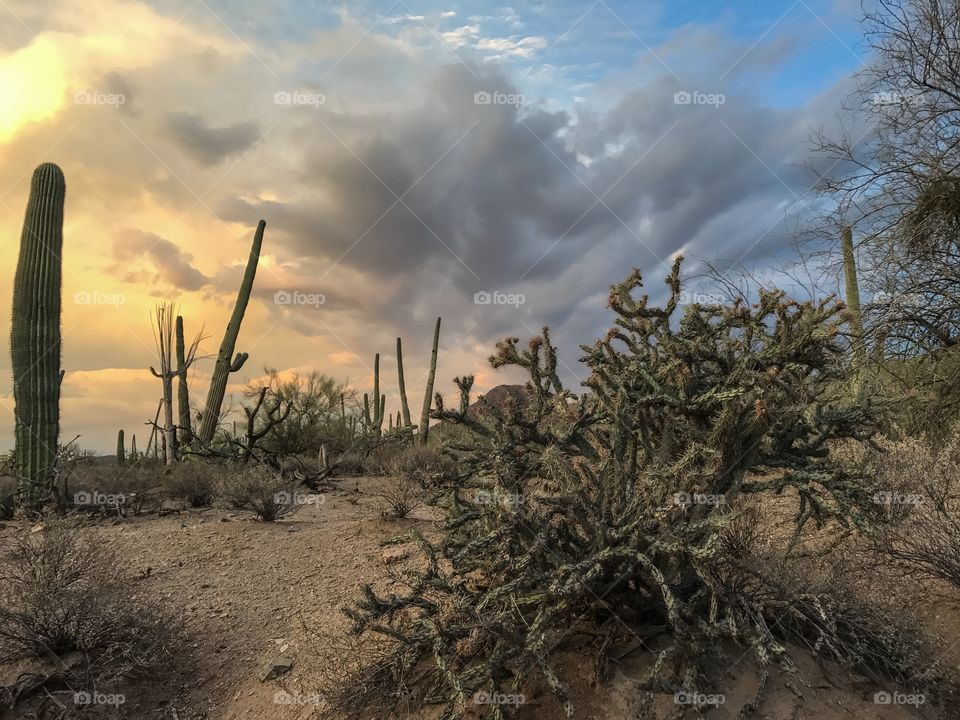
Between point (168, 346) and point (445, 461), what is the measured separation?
25.6 feet

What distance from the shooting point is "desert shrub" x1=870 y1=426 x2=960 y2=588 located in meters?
5.53

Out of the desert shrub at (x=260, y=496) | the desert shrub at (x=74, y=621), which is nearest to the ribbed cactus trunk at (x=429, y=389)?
the desert shrub at (x=260, y=496)

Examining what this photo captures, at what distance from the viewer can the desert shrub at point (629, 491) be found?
3883 millimetres

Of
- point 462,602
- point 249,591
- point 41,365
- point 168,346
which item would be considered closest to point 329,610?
point 249,591

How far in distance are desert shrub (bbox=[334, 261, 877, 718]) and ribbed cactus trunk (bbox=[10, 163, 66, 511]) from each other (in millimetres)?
9614

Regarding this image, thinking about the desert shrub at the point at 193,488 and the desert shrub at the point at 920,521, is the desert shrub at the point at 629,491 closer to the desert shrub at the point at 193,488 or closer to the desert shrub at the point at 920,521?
the desert shrub at the point at 920,521

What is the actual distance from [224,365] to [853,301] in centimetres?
1470

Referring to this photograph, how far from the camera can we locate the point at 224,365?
17281mm

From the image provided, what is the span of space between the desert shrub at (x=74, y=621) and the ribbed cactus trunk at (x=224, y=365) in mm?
11067

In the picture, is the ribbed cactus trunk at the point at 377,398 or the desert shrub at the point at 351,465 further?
the ribbed cactus trunk at the point at 377,398

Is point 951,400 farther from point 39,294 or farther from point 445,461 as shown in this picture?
point 39,294

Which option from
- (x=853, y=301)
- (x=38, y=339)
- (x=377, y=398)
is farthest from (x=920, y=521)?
(x=377, y=398)

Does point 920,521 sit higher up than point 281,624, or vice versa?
point 920,521

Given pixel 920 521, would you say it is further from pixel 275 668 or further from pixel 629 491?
pixel 275 668
